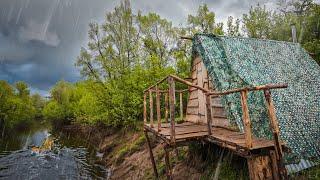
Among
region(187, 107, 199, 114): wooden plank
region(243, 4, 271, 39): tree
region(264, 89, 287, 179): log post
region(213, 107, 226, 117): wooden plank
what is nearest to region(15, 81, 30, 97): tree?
region(243, 4, 271, 39): tree

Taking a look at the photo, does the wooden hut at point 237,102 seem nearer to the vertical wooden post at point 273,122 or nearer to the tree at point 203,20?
the vertical wooden post at point 273,122

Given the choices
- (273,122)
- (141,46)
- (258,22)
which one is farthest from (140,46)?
(273,122)

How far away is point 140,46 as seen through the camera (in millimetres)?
26984

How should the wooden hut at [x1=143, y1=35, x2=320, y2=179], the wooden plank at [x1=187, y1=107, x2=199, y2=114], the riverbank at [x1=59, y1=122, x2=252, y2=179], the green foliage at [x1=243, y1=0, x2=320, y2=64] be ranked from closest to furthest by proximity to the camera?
the wooden hut at [x1=143, y1=35, x2=320, y2=179] < the riverbank at [x1=59, y1=122, x2=252, y2=179] < the wooden plank at [x1=187, y1=107, x2=199, y2=114] < the green foliage at [x1=243, y1=0, x2=320, y2=64]

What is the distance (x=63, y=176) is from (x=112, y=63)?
11.7 metres

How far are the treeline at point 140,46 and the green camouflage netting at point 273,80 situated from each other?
11010mm

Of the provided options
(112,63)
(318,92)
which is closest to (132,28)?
(112,63)

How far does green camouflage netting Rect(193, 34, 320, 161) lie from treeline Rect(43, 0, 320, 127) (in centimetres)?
1101

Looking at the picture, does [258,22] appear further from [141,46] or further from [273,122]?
[273,122]

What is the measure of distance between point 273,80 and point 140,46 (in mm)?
19486

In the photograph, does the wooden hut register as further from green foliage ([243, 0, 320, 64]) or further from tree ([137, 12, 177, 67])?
tree ([137, 12, 177, 67])

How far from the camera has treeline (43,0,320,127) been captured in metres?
21.6

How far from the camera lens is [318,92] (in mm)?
9516

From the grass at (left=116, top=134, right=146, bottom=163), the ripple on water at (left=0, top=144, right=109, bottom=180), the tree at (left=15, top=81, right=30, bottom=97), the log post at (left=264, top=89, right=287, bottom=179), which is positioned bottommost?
the ripple on water at (left=0, top=144, right=109, bottom=180)
